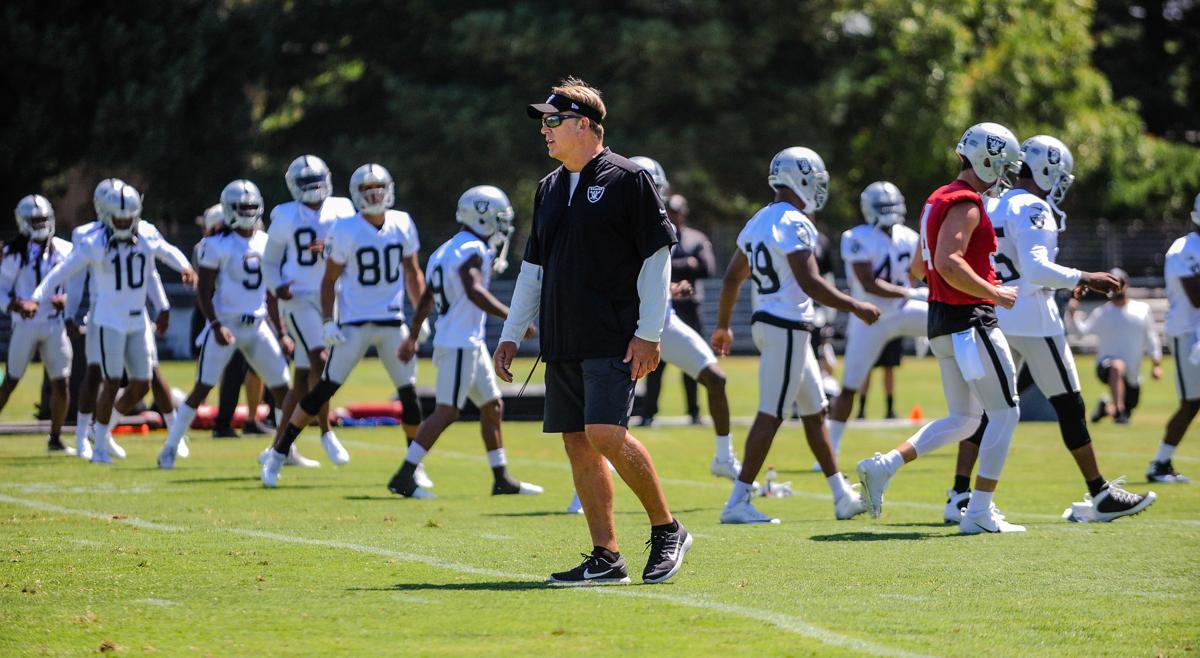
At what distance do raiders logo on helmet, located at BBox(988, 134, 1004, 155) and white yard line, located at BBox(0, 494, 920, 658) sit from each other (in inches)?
133

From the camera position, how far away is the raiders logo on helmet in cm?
950

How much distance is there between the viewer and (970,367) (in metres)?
9.34

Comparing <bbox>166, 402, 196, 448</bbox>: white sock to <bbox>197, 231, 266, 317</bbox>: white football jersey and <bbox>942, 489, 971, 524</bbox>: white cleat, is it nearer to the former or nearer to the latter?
<bbox>197, 231, 266, 317</bbox>: white football jersey

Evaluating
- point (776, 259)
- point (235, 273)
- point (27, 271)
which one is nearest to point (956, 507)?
point (776, 259)

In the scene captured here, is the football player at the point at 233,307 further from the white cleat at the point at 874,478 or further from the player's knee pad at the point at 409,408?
the white cleat at the point at 874,478

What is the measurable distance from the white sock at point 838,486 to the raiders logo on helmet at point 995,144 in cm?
223

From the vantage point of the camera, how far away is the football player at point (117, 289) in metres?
14.5

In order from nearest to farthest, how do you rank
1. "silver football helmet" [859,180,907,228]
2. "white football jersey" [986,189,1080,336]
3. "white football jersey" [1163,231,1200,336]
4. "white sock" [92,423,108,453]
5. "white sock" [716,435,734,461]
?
"white football jersey" [986,189,1080,336] → "white sock" [716,435,734,461] → "white football jersey" [1163,231,1200,336] → "white sock" [92,423,108,453] → "silver football helmet" [859,180,907,228]

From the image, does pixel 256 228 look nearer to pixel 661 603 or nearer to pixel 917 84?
pixel 661 603

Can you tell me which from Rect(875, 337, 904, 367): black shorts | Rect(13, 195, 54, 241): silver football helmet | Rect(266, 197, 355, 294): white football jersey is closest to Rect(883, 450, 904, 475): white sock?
Rect(266, 197, 355, 294): white football jersey

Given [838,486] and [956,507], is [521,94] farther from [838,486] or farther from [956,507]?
[956,507]

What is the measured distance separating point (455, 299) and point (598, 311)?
15.6 ft

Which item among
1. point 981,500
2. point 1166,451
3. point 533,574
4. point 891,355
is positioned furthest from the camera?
point 891,355

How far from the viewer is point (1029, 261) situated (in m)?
9.96
